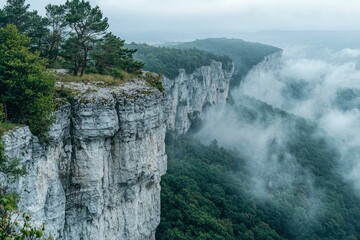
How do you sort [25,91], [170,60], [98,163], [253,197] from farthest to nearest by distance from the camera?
[170,60] < [253,197] < [98,163] < [25,91]

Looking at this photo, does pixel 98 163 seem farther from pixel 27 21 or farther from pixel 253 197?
pixel 253 197

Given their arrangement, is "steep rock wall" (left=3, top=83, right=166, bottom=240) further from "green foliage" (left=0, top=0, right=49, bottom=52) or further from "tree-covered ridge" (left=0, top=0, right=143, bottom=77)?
"green foliage" (left=0, top=0, right=49, bottom=52)

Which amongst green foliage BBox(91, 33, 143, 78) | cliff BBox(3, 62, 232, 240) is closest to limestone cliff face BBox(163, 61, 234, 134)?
green foliage BBox(91, 33, 143, 78)

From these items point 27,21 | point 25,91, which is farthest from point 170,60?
point 25,91

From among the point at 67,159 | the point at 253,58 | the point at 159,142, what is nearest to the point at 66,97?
the point at 67,159

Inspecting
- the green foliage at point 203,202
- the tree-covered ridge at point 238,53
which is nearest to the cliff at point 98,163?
the green foliage at point 203,202

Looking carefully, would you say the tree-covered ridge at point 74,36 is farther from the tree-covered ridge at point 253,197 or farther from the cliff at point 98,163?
the tree-covered ridge at point 253,197
